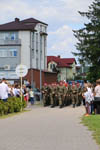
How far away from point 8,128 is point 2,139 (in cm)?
299

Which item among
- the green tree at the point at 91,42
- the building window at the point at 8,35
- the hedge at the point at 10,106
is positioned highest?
the building window at the point at 8,35

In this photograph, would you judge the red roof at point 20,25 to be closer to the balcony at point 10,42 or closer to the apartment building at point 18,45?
the apartment building at point 18,45

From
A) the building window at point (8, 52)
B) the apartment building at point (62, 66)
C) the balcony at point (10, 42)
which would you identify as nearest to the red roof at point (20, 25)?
the balcony at point (10, 42)

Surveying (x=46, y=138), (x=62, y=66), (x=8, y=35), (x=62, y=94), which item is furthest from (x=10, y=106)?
(x=62, y=66)

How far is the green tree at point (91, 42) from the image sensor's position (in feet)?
198

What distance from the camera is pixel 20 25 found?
8650cm

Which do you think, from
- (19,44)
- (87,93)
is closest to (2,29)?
(19,44)

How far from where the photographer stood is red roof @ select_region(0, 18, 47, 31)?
279 feet

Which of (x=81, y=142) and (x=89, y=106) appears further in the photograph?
(x=89, y=106)

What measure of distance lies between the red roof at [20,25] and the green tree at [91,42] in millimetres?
24179

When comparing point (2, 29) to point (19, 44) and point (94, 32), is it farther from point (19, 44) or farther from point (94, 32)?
point (94, 32)

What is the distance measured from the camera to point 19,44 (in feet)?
279

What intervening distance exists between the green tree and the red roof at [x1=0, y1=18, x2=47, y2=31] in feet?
79.3

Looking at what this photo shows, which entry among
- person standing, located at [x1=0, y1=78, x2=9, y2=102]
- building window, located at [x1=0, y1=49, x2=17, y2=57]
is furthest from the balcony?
person standing, located at [x1=0, y1=78, x2=9, y2=102]
